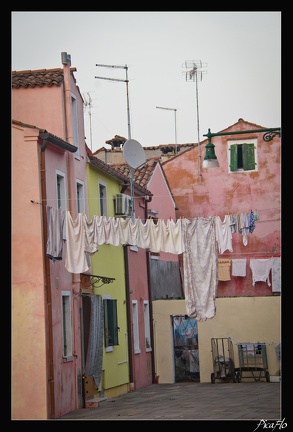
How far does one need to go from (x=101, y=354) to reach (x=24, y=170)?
5779 mm

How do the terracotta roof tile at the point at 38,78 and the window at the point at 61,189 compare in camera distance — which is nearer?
the window at the point at 61,189

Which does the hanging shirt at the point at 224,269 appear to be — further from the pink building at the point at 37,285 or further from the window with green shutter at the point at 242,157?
the pink building at the point at 37,285

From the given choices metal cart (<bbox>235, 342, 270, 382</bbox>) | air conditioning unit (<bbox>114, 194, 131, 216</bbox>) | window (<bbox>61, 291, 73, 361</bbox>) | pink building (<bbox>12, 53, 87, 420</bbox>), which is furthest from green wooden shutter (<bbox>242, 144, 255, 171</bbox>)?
window (<bbox>61, 291, 73, 361</bbox>)

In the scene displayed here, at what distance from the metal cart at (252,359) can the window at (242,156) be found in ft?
25.7

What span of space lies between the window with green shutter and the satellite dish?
1059 centimetres

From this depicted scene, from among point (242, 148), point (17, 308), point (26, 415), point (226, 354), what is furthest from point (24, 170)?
point (242, 148)

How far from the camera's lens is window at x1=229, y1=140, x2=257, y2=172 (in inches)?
1286

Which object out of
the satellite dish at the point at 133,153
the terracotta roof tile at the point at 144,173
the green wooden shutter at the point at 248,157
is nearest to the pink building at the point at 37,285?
the satellite dish at the point at 133,153

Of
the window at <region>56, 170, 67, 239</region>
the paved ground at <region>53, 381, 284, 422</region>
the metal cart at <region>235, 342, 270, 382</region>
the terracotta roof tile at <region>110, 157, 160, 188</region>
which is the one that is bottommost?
the paved ground at <region>53, 381, 284, 422</region>

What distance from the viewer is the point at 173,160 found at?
33719mm

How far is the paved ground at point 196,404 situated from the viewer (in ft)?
57.1

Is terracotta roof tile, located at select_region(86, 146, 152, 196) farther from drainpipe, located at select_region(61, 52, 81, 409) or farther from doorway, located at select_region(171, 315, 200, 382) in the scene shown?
doorway, located at select_region(171, 315, 200, 382)

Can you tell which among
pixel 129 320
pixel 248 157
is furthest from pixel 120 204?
pixel 248 157
